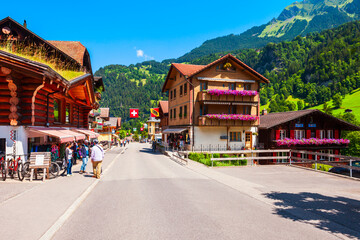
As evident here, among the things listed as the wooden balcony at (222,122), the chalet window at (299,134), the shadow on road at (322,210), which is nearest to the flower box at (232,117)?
the wooden balcony at (222,122)

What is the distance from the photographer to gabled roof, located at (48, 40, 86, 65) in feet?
90.9

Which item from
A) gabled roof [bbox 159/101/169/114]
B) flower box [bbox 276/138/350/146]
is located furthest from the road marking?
gabled roof [bbox 159/101/169/114]

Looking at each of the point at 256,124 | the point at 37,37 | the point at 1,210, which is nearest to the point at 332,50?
the point at 256,124

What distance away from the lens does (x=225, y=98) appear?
33094 millimetres

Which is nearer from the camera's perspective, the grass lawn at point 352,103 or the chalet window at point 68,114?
the chalet window at point 68,114

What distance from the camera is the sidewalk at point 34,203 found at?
6.02 m

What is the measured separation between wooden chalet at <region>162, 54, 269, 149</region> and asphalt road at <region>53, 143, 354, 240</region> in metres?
22.0

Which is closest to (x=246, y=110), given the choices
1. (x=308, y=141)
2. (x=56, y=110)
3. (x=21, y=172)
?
(x=308, y=141)

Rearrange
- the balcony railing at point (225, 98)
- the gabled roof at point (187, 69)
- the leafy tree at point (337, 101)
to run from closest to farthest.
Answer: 1. the balcony railing at point (225, 98)
2. the gabled roof at point (187, 69)
3. the leafy tree at point (337, 101)

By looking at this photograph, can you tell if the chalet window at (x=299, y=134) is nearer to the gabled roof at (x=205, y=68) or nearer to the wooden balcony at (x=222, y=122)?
the wooden balcony at (x=222, y=122)

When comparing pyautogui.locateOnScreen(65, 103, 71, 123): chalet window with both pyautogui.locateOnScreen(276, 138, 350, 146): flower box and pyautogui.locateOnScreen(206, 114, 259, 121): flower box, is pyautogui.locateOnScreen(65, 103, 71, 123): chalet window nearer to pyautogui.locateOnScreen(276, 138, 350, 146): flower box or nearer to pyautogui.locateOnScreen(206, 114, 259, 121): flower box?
pyautogui.locateOnScreen(206, 114, 259, 121): flower box

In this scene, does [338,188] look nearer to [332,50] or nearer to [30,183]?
[30,183]

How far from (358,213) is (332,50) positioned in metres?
188

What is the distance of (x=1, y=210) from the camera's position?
7.32 metres
